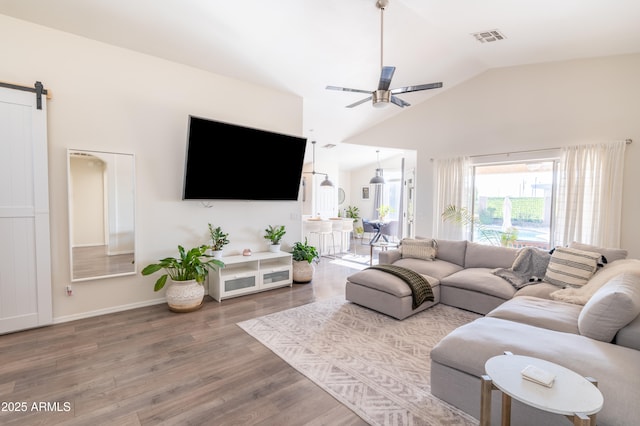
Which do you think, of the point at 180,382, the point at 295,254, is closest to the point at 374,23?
the point at 295,254

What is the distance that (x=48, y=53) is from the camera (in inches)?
127

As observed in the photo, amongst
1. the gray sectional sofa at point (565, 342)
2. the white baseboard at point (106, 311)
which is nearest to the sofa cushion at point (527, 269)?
the gray sectional sofa at point (565, 342)

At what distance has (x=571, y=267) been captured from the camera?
134 inches

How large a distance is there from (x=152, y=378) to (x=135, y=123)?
2.93 meters

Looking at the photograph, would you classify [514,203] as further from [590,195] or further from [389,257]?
[389,257]

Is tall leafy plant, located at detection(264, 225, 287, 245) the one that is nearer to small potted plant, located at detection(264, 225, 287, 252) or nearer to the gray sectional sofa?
small potted plant, located at detection(264, 225, 287, 252)

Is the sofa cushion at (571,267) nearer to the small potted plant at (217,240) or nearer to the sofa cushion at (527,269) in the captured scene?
the sofa cushion at (527,269)

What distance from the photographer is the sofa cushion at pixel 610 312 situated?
199 cm

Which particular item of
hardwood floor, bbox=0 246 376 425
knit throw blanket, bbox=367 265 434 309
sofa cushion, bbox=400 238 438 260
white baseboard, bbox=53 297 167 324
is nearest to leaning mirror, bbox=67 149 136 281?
white baseboard, bbox=53 297 167 324

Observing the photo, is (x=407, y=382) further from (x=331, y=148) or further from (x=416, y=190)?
(x=331, y=148)

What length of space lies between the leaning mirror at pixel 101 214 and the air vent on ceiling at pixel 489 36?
15.5 ft

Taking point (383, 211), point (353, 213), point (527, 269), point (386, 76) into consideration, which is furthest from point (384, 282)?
point (353, 213)

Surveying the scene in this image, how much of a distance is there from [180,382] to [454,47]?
208 inches

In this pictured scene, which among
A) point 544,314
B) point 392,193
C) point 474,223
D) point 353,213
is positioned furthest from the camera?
point 353,213
